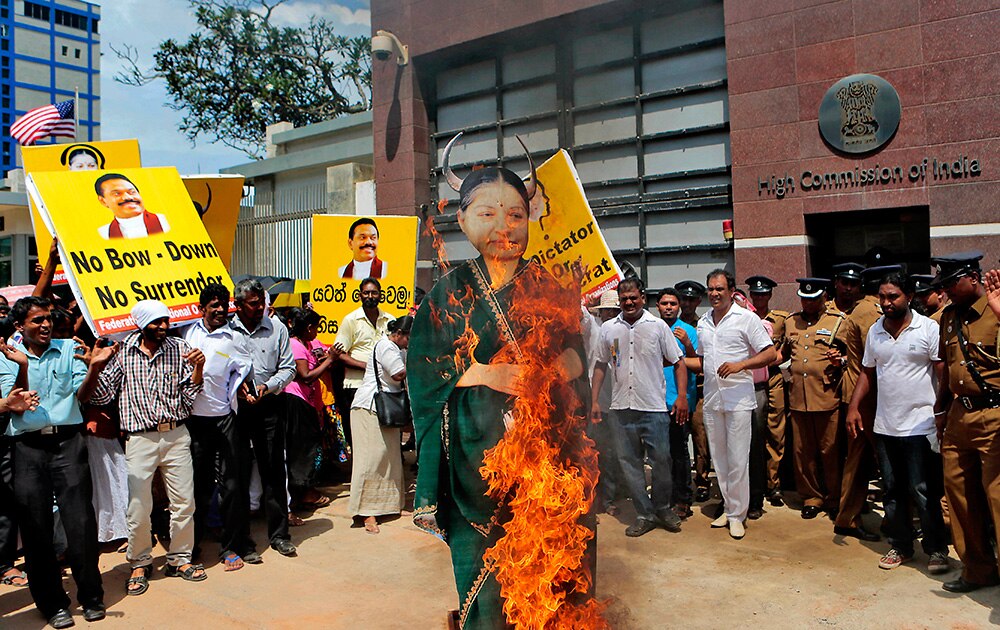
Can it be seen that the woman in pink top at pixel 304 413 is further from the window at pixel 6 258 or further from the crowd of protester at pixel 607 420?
the window at pixel 6 258

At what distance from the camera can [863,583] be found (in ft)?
16.0

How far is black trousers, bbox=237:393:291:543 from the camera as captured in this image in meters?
5.88

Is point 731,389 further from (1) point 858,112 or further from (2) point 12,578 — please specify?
(2) point 12,578

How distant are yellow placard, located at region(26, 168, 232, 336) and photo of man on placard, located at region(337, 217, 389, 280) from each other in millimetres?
1809

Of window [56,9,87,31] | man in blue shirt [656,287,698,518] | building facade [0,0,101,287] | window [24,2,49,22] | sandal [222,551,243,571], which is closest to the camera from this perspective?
sandal [222,551,243,571]

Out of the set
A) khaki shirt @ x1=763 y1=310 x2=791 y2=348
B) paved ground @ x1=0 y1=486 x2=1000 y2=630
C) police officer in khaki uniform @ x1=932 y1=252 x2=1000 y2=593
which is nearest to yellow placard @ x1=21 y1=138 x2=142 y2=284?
paved ground @ x1=0 y1=486 x2=1000 y2=630

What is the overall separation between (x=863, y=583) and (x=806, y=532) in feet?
3.61

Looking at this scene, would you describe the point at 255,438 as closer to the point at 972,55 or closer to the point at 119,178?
the point at 119,178

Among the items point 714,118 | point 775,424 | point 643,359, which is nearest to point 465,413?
point 643,359

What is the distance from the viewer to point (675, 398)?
6.77 m

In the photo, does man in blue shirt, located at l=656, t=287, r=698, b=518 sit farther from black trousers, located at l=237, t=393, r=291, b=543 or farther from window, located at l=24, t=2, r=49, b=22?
window, located at l=24, t=2, r=49, b=22

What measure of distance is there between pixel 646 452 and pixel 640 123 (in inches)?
220

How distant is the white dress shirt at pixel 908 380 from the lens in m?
5.16

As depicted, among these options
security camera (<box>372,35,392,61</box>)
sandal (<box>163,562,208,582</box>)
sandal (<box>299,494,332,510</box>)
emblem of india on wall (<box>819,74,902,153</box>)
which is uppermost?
security camera (<box>372,35,392,61</box>)
